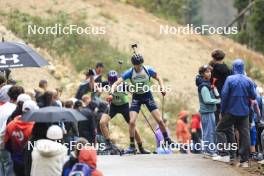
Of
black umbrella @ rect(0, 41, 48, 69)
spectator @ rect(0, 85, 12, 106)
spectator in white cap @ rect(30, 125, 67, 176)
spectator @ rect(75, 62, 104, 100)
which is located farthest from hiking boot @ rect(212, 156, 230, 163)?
spectator in white cap @ rect(30, 125, 67, 176)

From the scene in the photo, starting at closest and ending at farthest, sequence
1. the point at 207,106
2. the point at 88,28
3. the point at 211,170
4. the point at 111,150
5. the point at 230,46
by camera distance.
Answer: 1. the point at 211,170
2. the point at 207,106
3. the point at 111,150
4. the point at 88,28
5. the point at 230,46

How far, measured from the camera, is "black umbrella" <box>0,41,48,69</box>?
1677cm

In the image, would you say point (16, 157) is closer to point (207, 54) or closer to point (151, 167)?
point (151, 167)

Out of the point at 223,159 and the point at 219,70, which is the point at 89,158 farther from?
the point at 219,70

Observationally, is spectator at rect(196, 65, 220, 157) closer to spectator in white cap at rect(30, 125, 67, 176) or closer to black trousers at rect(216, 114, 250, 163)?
black trousers at rect(216, 114, 250, 163)

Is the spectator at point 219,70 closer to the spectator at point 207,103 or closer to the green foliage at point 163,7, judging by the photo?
the spectator at point 207,103

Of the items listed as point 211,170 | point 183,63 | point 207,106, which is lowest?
point 211,170

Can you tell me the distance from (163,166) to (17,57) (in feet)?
12.3

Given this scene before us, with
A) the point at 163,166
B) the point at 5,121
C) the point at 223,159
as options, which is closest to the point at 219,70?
the point at 223,159

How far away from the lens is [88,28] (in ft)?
126

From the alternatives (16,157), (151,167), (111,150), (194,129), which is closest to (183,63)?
(194,129)

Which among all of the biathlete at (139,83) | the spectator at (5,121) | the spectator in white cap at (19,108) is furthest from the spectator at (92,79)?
the spectator in white cap at (19,108)

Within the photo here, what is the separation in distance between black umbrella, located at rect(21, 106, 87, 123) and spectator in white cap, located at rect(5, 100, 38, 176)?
0.30 metres

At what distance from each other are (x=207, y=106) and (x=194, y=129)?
841 cm
